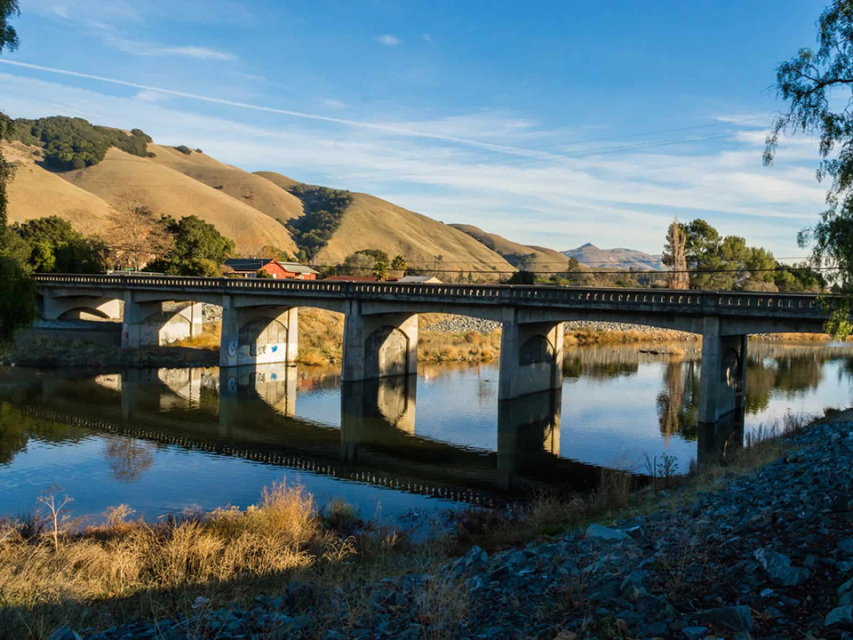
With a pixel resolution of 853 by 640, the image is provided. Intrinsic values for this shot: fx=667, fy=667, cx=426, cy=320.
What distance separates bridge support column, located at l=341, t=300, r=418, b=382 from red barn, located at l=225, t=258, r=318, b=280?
34.6m

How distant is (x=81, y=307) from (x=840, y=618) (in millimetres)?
64130

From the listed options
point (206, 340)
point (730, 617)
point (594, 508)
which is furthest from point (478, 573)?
point (206, 340)

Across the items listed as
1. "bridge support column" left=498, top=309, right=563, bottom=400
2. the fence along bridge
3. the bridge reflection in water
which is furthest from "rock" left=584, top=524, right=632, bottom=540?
"bridge support column" left=498, top=309, right=563, bottom=400

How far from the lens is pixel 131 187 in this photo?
162 metres

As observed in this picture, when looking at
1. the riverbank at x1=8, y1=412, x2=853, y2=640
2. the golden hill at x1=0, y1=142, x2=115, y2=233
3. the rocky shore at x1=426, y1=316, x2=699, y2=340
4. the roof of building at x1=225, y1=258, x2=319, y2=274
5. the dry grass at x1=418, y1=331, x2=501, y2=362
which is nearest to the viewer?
the riverbank at x1=8, y1=412, x2=853, y2=640

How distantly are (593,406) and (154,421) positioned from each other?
22.8m

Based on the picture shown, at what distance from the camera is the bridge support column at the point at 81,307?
58344 millimetres

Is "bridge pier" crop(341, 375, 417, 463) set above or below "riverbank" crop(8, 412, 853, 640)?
below

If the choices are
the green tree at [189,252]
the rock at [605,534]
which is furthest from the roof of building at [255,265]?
the rock at [605,534]

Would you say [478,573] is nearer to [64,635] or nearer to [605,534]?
[605,534]

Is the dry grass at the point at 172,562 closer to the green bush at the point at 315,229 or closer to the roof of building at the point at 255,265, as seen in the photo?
the roof of building at the point at 255,265

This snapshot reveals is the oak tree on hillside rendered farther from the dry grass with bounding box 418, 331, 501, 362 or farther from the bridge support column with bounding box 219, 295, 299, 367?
the dry grass with bounding box 418, 331, 501, 362

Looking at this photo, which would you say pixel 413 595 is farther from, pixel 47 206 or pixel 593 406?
pixel 47 206

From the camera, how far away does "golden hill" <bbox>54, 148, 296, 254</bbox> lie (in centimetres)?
15025
